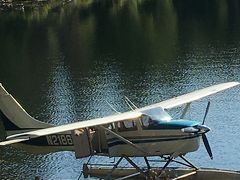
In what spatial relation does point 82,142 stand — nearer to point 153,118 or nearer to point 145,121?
point 145,121

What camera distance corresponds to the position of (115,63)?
53500 mm

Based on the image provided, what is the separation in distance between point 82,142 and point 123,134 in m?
1.52

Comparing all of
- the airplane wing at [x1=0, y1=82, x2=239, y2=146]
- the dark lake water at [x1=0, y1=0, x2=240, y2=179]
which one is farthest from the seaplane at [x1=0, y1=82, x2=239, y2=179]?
the dark lake water at [x1=0, y1=0, x2=240, y2=179]

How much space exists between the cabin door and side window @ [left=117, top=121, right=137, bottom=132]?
1149 millimetres

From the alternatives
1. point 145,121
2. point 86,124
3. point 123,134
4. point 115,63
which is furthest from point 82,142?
point 115,63

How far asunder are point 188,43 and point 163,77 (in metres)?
16.8

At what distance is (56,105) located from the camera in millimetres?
38562

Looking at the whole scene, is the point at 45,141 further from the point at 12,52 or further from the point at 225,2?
the point at 225,2

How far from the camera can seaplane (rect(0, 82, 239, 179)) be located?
20047 millimetres

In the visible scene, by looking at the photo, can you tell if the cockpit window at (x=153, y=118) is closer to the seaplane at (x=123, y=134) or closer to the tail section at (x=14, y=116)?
the seaplane at (x=123, y=134)

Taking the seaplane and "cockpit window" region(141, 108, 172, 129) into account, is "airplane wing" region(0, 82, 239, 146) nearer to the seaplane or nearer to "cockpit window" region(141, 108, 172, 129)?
the seaplane

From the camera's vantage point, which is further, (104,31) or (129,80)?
(104,31)

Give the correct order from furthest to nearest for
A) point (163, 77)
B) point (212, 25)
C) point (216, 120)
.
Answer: point (212, 25) < point (163, 77) < point (216, 120)

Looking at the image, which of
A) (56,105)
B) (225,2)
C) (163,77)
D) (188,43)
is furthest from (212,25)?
(56,105)
